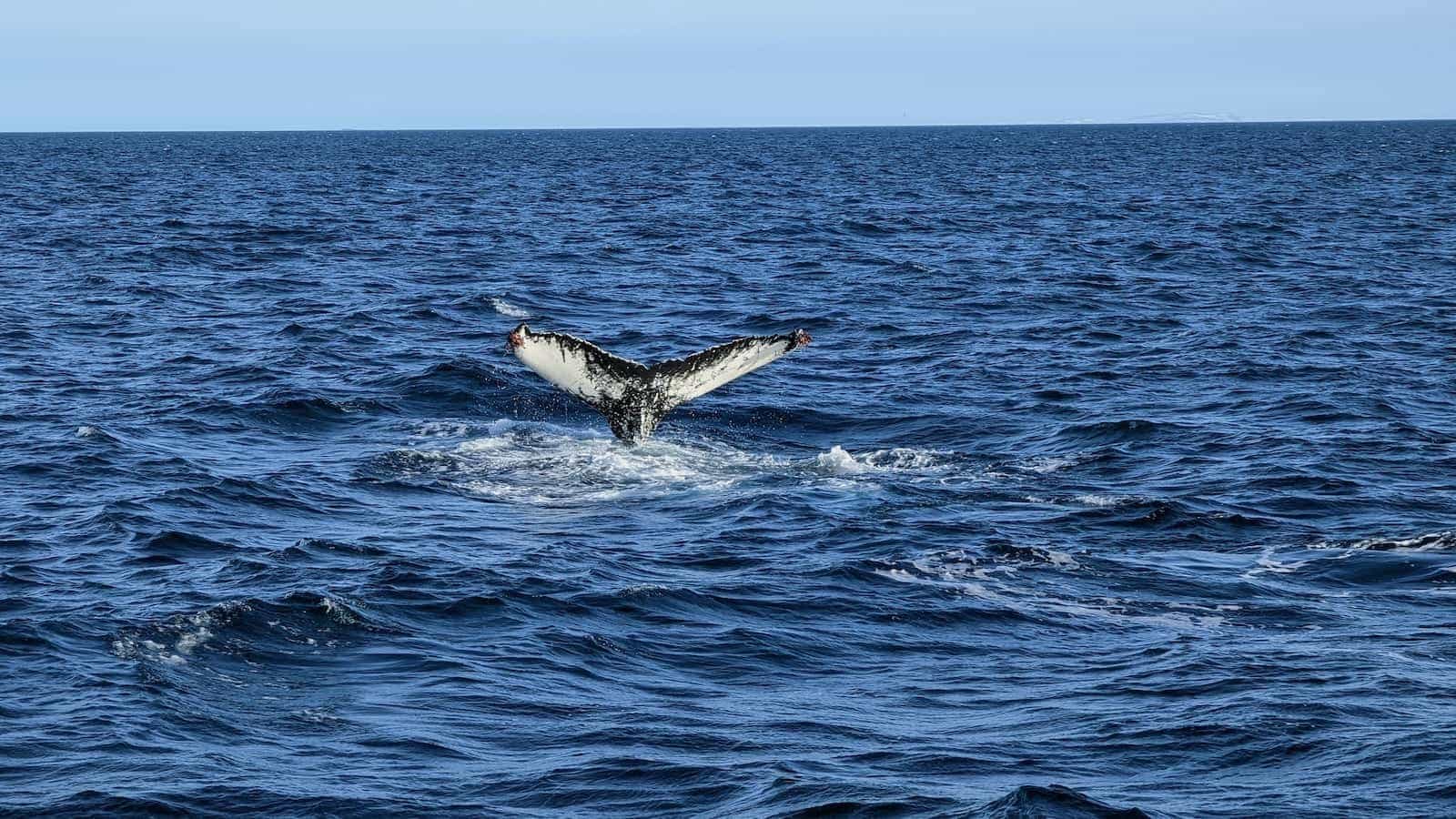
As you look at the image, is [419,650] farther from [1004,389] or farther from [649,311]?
[649,311]

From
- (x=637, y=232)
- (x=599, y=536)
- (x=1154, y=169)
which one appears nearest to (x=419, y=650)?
(x=599, y=536)

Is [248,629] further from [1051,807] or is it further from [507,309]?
[507,309]

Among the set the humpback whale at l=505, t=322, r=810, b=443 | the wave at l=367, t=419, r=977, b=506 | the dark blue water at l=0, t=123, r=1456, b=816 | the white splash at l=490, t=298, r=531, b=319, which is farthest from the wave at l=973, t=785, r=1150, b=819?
the white splash at l=490, t=298, r=531, b=319

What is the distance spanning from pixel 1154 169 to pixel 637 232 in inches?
2549

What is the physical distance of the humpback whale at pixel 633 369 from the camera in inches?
753

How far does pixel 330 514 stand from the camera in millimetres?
19203

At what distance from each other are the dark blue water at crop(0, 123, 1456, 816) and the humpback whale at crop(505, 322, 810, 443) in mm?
899

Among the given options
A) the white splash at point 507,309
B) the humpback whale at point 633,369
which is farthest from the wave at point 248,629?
the white splash at point 507,309

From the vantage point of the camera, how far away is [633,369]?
20.5 m

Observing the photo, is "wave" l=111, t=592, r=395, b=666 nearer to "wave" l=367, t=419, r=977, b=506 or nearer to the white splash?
"wave" l=367, t=419, r=977, b=506

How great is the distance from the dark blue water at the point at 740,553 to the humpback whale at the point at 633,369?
90cm

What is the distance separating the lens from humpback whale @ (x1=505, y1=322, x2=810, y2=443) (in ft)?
62.7

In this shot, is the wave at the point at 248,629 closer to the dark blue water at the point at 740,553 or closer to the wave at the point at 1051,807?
the dark blue water at the point at 740,553

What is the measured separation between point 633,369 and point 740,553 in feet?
12.4
